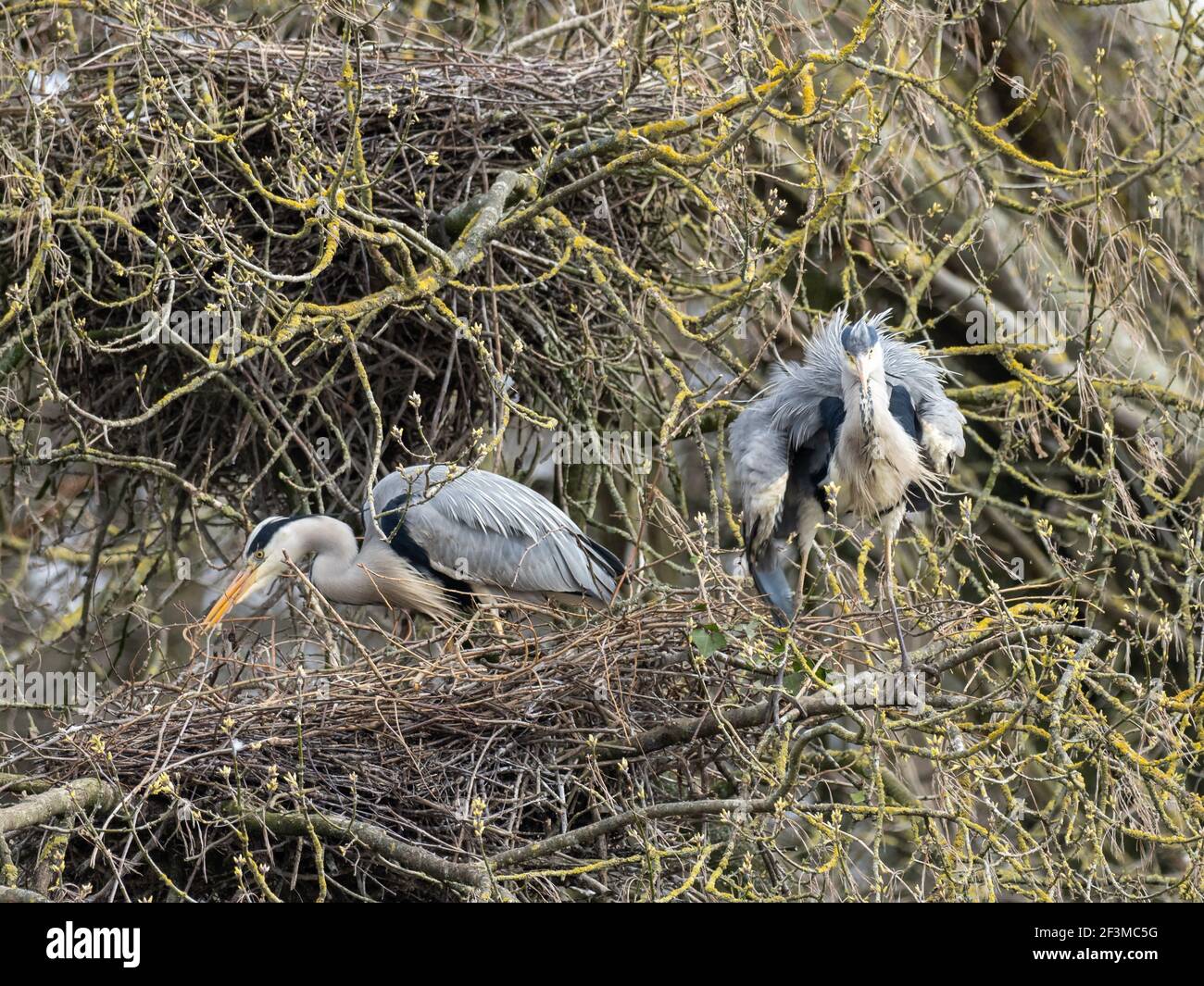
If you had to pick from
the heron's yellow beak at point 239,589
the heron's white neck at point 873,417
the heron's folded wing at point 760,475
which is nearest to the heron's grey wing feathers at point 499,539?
the heron's yellow beak at point 239,589

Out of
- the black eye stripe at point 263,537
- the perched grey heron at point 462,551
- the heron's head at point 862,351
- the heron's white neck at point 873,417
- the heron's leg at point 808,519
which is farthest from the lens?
the perched grey heron at point 462,551

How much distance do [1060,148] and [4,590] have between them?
14.2 feet

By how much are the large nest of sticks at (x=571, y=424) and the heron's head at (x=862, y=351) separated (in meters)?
0.36

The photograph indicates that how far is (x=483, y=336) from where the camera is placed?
17.4 feet

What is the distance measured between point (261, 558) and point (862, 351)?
6.86 feet

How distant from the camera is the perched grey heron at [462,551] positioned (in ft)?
17.6

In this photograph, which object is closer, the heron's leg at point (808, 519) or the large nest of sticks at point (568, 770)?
the large nest of sticks at point (568, 770)

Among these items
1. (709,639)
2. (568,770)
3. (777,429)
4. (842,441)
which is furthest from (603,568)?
(709,639)

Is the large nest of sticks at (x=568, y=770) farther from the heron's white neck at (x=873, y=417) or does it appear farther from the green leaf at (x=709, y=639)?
the heron's white neck at (x=873, y=417)

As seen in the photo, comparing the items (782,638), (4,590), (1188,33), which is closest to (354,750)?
(782,638)

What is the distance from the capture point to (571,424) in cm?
545

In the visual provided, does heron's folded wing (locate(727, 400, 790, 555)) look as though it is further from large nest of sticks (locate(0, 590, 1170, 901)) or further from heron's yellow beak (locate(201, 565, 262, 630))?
heron's yellow beak (locate(201, 565, 262, 630))

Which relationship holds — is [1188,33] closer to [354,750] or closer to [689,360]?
[689,360]

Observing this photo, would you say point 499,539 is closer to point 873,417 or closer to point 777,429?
point 777,429
